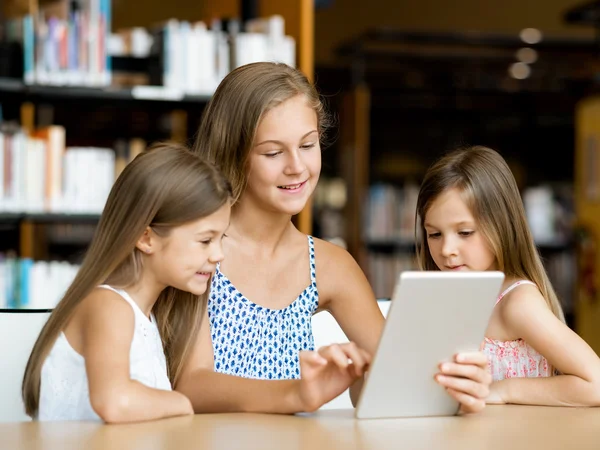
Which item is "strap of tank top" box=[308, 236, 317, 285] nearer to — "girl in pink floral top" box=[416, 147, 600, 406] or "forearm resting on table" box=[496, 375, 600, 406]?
"girl in pink floral top" box=[416, 147, 600, 406]

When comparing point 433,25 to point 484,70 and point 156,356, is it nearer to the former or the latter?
point 484,70

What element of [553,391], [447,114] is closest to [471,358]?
[553,391]

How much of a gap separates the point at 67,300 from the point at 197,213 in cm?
24

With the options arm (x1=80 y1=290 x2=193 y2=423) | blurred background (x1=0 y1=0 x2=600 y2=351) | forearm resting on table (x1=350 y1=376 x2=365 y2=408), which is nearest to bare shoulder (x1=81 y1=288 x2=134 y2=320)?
arm (x1=80 y1=290 x2=193 y2=423)

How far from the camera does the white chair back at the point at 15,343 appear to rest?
1685 millimetres

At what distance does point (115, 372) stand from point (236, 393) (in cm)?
21

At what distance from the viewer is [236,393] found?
137 centimetres

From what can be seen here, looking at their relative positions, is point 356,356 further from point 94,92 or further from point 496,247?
point 94,92

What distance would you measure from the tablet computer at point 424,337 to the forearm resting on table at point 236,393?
118 mm

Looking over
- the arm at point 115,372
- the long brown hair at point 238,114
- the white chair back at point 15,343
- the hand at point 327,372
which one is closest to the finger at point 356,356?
the hand at point 327,372

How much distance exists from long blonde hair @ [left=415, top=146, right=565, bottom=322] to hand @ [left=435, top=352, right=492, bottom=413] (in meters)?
0.47

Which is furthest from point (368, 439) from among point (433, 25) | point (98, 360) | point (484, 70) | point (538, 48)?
point (433, 25)

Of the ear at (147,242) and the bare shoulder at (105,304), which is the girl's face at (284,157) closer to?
the ear at (147,242)

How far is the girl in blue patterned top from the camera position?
1.57 metres
